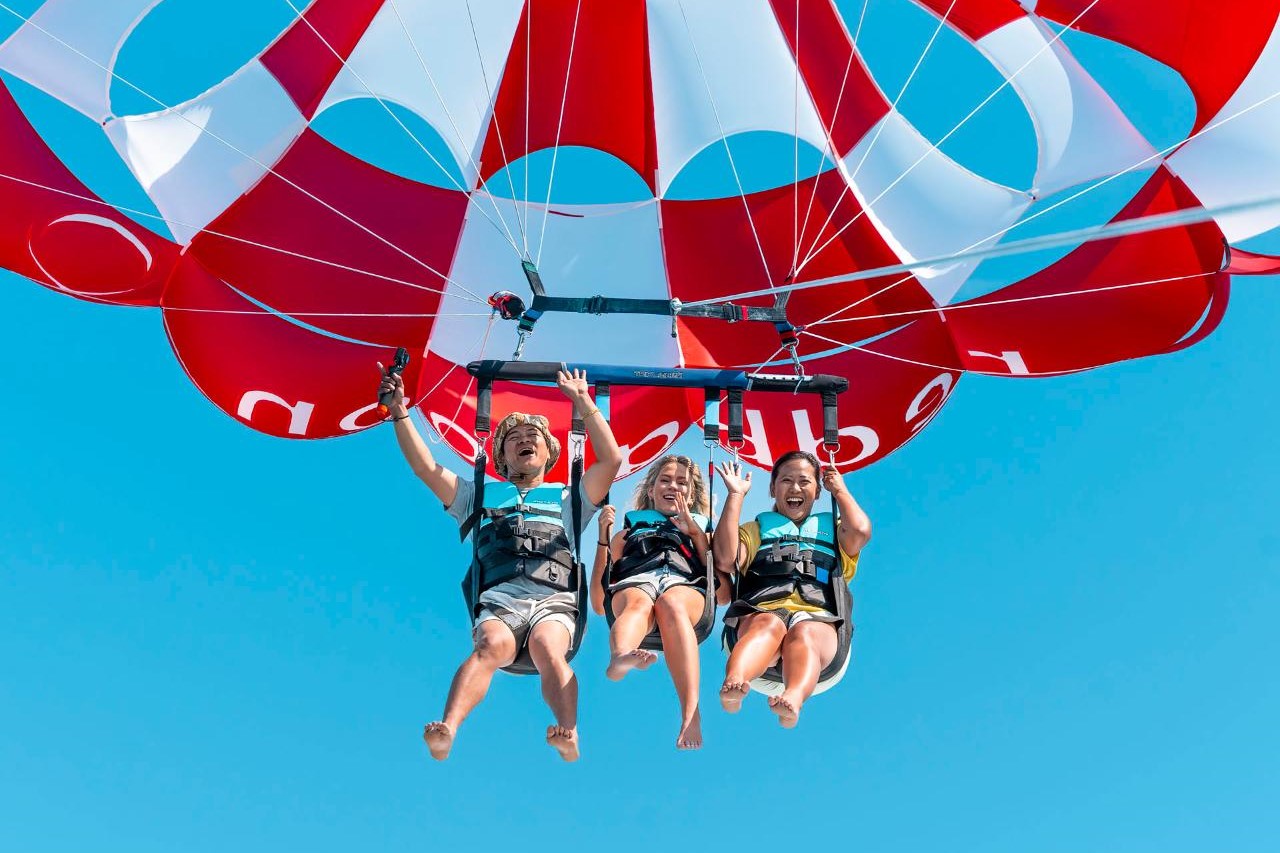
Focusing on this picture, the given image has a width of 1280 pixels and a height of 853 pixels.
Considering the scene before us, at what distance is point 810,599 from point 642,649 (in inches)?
26.6

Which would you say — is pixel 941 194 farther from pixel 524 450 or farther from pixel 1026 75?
pixel 524 450

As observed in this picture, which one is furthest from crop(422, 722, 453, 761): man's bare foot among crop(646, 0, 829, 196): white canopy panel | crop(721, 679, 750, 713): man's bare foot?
crop(646, 0, 829, 196): white canopy panel

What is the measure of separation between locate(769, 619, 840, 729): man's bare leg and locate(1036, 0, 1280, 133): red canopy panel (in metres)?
2.72

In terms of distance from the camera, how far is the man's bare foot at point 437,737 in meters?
4.27

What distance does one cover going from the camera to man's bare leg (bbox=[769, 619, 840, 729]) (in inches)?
175

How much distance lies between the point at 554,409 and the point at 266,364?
142 centimetres

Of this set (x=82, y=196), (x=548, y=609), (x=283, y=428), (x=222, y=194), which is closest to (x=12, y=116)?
(x=82, y=196)

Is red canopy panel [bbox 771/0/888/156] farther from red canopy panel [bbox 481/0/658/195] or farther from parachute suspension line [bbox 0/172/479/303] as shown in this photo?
parachute suspension line [bbox 0/172/479/303]

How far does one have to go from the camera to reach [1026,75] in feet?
20.5

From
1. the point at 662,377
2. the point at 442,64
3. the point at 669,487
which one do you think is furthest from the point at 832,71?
the point at 669,487

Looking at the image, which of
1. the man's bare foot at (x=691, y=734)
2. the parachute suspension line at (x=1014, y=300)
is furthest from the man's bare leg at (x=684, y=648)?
the parachute suspension line at (x=1014, y=300)

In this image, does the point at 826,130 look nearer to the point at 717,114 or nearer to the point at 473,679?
the point at 717,114

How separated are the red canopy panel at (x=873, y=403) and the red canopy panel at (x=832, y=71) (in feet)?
3.11

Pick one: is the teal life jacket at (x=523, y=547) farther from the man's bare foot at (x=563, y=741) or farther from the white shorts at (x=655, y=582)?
the man's bare foot at (x=563, y=741)
